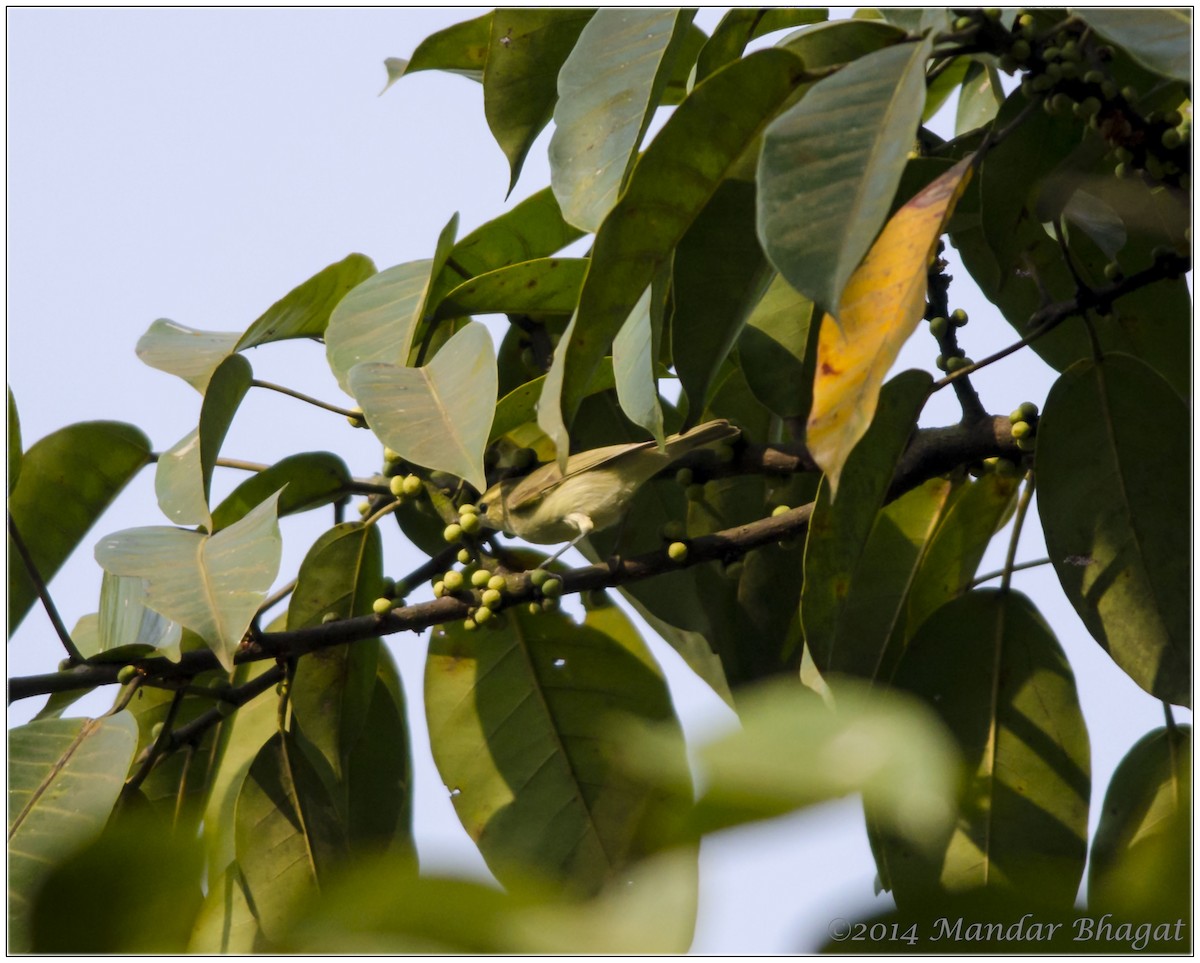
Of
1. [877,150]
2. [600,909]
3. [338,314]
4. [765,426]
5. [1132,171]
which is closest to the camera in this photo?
[600,909]

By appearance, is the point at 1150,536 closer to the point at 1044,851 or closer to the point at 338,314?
the point at 1044,851

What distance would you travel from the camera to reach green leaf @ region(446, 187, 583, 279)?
4.99 ft

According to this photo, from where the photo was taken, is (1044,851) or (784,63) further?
(1044,851)

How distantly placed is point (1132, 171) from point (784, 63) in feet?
1.33

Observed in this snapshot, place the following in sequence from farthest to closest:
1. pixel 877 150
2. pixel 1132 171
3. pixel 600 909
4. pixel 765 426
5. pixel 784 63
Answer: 1. pixel 765 426
2. pixel 1132 171
3. pixel 784 63
4. pixel 877 150
5. pixel 600 909

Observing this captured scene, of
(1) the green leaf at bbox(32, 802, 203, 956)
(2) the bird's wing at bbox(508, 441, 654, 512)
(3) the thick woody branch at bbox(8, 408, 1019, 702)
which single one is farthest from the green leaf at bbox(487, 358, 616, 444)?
(1) the green leaf at bbox(32, 802, 203, 956)

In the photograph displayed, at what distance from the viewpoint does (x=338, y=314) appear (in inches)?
55.3

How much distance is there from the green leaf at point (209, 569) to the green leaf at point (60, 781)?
15 centimetres

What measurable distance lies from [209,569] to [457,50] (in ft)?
2.54

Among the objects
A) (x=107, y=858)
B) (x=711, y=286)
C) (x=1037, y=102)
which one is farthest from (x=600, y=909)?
(x=1037, y=102)

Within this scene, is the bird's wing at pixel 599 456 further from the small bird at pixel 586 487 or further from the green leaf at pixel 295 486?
the green leaf at pixel 295 486

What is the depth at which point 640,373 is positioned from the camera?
40.9 inches

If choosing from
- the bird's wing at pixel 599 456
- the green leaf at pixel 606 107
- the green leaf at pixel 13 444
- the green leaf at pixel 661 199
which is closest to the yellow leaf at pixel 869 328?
the green leaf at pixel 661 199

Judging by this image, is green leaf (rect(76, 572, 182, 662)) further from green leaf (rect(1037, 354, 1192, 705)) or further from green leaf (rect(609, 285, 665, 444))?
green leaf (rect(1037, 354, 1192, 705))
